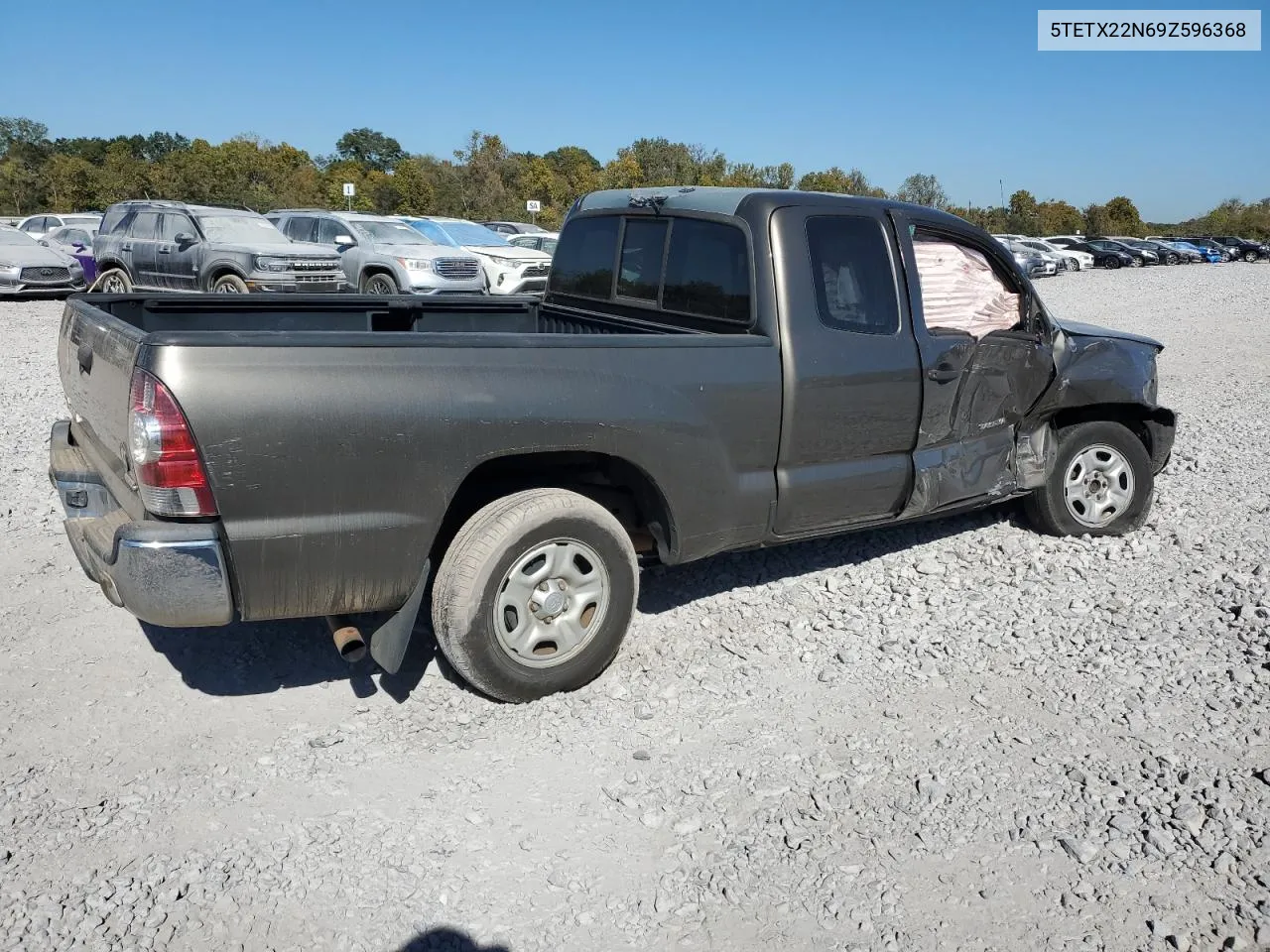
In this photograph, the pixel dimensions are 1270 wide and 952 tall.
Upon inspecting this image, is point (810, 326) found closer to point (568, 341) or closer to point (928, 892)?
point (568, 341)

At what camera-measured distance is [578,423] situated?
3.88 metres

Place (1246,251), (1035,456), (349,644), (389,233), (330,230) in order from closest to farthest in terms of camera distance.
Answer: (349,644) → (1035,456) → (389,233) → (330,230) → (1246,251)

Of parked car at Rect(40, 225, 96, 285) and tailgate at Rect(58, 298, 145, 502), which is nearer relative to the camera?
tailgate at Rect(58, 298, 145, 502)

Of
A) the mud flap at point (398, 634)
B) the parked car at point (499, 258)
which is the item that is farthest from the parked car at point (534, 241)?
the mud flap at point (398, 634)

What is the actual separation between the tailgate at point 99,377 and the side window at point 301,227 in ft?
47.5

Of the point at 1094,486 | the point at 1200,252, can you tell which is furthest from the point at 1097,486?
the point at 1200,252

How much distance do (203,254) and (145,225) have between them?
6.36ft

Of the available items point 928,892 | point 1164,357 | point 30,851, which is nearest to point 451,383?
point 30,851

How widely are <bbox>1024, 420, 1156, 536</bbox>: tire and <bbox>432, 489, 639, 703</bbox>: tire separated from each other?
2847mm

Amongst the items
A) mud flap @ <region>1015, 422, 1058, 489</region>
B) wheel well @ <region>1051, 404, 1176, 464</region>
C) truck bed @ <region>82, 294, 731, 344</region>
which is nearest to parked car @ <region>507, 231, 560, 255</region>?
truck bed @ <region>82, 294, 731, 344</region>

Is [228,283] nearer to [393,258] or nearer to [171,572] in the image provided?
[393,258]

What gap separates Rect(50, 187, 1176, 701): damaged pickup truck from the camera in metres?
3.36

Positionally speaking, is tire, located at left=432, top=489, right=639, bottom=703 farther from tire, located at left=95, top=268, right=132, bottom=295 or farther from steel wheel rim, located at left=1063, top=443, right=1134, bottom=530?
tire, located at left=95, top=268, right=132, bottom=295

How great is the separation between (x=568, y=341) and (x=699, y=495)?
0.85 metres
